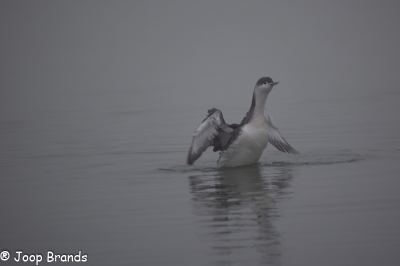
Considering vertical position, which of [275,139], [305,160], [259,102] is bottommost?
[305,160]

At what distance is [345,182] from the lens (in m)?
12.8

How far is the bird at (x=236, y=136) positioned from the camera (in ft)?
48.8

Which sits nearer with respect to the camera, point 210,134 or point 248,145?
point 248,145

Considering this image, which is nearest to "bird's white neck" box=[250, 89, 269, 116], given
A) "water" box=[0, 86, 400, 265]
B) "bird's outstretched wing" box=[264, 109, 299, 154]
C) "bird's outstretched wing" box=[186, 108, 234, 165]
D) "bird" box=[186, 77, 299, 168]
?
"bird" box=[186, 77, 299, 168]

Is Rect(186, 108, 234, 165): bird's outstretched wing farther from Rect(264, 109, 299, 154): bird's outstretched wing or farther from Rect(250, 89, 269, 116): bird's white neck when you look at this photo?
Rect(264, 109, 299, 154): bird's outstretched wing

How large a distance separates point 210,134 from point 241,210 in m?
4.09

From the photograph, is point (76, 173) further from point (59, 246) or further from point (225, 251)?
point (225, 251)

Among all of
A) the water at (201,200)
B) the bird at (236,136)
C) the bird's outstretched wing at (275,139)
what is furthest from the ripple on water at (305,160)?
the bird at (236,136)

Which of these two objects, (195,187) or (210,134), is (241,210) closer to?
(195,187)

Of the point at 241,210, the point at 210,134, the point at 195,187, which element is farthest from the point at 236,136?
the point at 241,210

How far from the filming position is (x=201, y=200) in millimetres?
12094

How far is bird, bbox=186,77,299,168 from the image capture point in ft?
48.8

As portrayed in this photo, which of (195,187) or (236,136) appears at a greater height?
(236,136)

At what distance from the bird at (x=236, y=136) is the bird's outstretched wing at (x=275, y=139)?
0.87m
